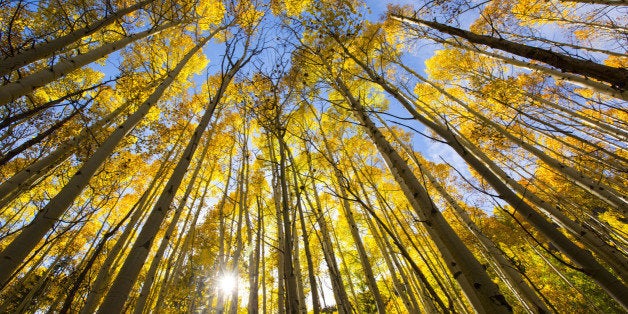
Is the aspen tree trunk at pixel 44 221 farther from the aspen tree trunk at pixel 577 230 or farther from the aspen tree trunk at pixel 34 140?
the aspen tree trunk at pixel 577 230

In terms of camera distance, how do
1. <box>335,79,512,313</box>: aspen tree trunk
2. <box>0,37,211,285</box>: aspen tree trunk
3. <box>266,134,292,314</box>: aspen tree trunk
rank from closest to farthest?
<box>335,79,512,313</box>: aspen tree trunk < <box>0,37,211,285</box>: aspen tree trunk < <box>266,134,292,314</box>: aspen tree trunk

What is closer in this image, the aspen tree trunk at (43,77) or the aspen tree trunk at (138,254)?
the aspen tree trunk at (138,254)

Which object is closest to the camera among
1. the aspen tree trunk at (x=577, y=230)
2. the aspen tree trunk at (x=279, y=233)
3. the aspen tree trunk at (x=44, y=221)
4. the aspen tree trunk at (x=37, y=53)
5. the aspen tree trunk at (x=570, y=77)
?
the aspen tree trunk at (x=44, y=221)

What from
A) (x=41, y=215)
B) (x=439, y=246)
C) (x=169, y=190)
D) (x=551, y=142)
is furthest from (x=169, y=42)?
(x=551, y=142)

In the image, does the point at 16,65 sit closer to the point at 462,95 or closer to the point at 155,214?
the point at 155,214

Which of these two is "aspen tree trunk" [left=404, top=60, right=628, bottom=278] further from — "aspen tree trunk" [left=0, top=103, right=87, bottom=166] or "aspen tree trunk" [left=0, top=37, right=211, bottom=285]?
"aspen tree trunk" [left=0, top=37, right=211, bottom=285]

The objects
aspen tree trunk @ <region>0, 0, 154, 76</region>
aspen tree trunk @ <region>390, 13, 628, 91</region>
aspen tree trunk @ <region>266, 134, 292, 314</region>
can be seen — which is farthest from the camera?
aspen tree trunk @ <region>0, 0, 154, 76</region>

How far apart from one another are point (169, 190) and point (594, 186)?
7250mm

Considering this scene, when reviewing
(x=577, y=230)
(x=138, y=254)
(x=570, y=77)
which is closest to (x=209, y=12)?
(x=138, y=254)

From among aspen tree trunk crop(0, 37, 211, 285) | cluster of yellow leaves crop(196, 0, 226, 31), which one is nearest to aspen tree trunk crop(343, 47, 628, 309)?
aspen tree trunk crop(0, 37, 211, 285)

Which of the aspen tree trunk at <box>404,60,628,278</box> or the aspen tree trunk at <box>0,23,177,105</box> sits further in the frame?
the aspen tree trunk at <box>0,23,177,105</box>

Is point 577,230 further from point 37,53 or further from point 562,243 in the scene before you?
point 37,53

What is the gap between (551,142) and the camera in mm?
12156

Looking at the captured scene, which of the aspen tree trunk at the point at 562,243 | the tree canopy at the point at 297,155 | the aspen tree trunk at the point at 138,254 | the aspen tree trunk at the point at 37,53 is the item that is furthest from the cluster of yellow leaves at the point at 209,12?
the aspen tree trunk at the point at 562,243
